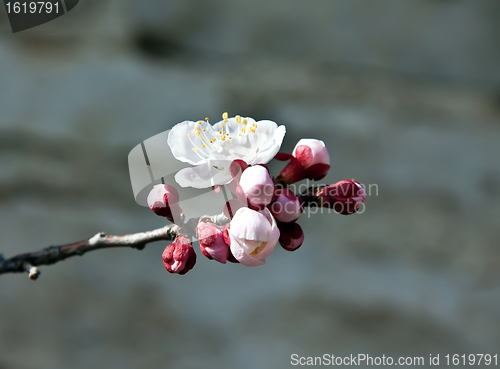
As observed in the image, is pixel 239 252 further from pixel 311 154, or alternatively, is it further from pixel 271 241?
pixel 311 154

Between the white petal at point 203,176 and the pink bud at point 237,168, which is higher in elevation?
the pink bud at point 237,168

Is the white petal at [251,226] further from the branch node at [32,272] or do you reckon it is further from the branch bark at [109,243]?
the branch node at [32,272]

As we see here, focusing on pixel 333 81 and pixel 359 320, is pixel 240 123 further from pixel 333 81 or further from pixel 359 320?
pixel 359 320

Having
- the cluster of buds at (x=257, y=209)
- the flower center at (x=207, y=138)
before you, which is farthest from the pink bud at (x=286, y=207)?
the flower center at (x=207, y=138)

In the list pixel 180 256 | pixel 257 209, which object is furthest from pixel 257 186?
pixel 180 256

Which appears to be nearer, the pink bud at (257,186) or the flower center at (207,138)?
the pink bud at (257,186)
